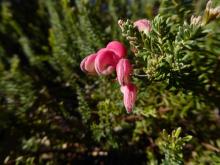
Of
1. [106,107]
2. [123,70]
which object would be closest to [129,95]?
[123,70]

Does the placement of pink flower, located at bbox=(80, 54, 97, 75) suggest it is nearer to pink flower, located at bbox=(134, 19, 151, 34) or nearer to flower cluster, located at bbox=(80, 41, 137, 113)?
flower cluster, located at bbox=(80, 41, 137, 113)

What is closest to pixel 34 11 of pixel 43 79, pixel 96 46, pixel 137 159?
pixel 43 79

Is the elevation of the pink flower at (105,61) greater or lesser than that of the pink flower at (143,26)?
lesser

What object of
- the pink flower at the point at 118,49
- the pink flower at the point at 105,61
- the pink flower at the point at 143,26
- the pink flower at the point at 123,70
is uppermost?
the pink flower at the point at 143,26

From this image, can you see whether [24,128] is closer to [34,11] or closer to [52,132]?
[52,132]

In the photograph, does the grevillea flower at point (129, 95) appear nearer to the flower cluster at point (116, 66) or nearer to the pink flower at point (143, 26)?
the flower cluster at point (116, 66)

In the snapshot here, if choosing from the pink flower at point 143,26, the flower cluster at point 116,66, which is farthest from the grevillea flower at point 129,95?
the pink flower at point 143,26

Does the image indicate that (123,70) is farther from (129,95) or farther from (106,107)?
(106,107)
